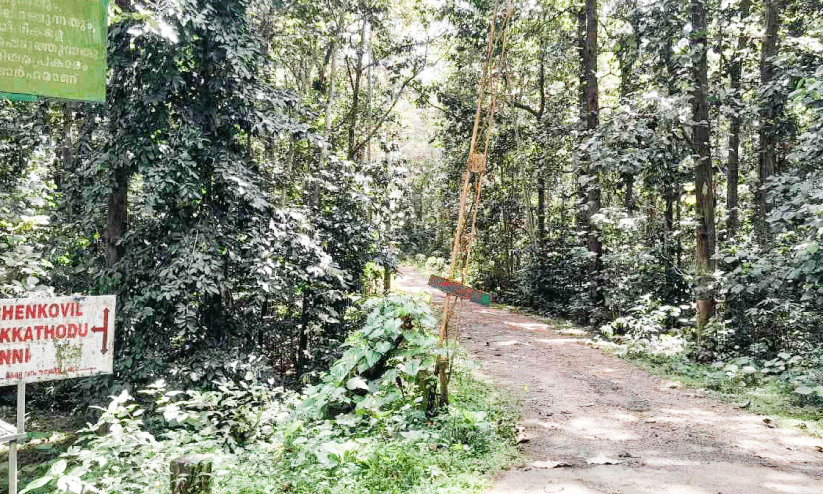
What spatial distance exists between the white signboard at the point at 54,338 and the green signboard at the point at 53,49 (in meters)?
1.83

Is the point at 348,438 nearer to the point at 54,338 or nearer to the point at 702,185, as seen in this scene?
the point at 54,338

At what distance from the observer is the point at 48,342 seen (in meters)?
2.91

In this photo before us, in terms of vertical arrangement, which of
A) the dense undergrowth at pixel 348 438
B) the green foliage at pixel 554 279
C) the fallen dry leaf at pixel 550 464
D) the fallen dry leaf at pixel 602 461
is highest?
the green foliage at pixel 554 279

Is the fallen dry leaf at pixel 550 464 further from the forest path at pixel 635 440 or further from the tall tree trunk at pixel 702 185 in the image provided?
the tall tree trunk at pixel 702 185

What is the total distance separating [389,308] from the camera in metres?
5.96

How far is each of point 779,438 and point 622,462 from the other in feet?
6.54

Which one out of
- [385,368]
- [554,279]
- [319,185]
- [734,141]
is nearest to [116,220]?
[319,185]

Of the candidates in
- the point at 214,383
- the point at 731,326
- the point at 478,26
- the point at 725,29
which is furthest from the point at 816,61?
the point at 214,383

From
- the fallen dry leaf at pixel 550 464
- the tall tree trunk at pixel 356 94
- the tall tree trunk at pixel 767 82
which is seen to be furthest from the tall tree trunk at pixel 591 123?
the fallen dry leaf at pixel 550 464

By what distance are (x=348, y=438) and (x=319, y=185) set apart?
722cm

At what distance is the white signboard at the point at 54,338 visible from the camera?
2793 millimetres

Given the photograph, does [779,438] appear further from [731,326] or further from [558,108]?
[558,108]

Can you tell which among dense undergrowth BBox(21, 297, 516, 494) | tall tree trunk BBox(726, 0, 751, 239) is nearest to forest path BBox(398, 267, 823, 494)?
dense undergrowth BBox(21, 297, 516, 494)

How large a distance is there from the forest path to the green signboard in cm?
450
